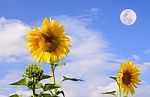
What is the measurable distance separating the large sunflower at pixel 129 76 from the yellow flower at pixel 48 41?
154 cm

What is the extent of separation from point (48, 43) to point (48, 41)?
0.04 m

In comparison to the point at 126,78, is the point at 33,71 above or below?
above

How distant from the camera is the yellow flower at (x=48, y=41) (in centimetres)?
577

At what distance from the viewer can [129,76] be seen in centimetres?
750

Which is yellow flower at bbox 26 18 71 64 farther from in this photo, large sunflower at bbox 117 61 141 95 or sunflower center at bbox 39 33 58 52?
large sunflower at bbox 117 61 141 95

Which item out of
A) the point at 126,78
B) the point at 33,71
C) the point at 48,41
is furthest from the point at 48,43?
the point at 126,78

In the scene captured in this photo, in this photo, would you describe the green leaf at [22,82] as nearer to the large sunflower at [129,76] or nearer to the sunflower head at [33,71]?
the sunflower head at [33,71]

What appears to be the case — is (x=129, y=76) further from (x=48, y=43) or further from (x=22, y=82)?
(x=22, y=82)

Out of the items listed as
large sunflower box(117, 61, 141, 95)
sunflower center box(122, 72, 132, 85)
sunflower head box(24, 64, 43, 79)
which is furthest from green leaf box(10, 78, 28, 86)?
sunflower center box(122, 72, 132, 85)

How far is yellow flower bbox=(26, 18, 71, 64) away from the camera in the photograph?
577 centimetres

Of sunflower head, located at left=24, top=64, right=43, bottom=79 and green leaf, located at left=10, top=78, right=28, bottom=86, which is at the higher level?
sunflower head, located at left=24, top=64, right=43, bottom=79

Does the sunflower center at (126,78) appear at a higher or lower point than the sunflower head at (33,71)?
lower

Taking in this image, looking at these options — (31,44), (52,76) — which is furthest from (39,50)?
(52,76)

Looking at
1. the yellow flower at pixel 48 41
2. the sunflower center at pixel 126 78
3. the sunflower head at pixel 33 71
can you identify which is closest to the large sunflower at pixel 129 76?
the sunflower center at pixel 126 78
